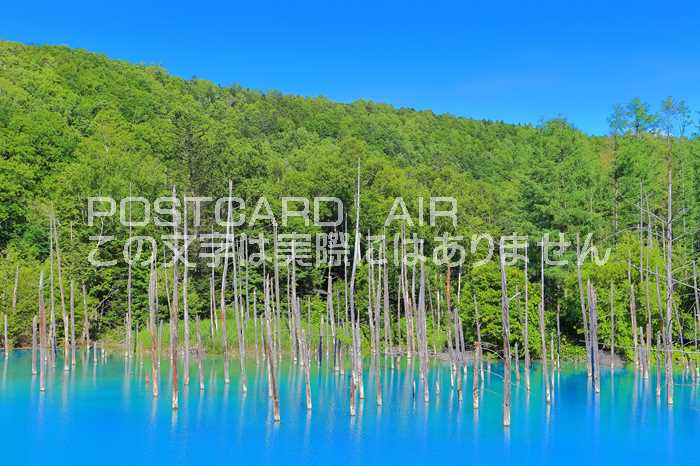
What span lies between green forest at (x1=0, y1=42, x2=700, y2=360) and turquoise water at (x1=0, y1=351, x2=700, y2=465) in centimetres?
649

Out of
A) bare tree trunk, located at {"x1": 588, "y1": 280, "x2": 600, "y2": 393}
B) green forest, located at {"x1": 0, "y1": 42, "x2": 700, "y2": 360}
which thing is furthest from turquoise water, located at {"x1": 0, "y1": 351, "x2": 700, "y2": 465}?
green forest, located at {"x1": 0, "y1": 42, "x2": 700, "y2": 360}

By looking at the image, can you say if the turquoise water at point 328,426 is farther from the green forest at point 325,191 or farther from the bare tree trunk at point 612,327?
the green forest at point 325,191

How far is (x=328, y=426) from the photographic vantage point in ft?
75.9

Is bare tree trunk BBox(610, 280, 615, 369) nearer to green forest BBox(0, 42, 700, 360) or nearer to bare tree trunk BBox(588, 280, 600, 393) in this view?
green forest BBox(0, 42, 700, 360)

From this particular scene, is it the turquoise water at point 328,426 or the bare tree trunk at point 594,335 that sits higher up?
the bare tree trunk at point 594,335

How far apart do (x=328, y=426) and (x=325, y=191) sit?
3456cm

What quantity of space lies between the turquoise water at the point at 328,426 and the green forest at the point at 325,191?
6.49 m

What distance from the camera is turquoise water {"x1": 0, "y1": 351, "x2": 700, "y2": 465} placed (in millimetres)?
19766

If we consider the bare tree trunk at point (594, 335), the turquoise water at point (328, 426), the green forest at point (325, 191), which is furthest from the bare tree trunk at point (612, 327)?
the bare tree trunk at point (594, 335)

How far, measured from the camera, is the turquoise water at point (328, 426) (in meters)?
19.8

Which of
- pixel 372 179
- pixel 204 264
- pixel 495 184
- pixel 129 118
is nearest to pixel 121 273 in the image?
pixel 204 264

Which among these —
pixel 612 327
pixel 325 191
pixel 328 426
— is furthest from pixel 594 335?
pixel 325 191

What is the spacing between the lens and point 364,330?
44.8 metres

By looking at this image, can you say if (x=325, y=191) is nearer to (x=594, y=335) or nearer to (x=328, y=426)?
(x=594, y=335)
